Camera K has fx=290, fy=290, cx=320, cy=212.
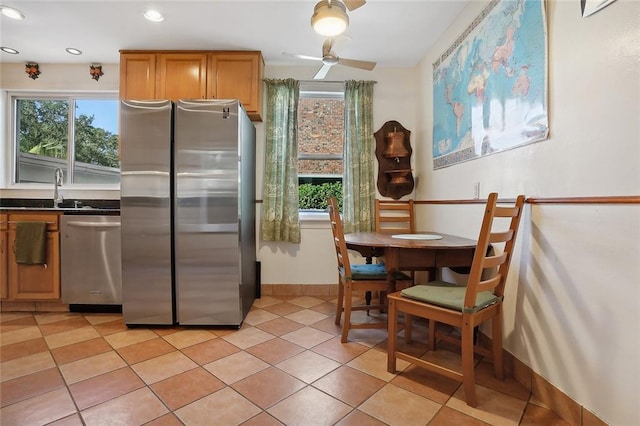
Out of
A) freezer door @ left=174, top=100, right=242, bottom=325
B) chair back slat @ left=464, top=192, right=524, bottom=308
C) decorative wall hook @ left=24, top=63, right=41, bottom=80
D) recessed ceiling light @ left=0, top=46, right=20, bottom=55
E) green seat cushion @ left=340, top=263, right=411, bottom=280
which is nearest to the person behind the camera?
chair back slat @ left=464, top=192, right=524, bottom=308

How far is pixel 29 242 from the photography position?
2559 mm

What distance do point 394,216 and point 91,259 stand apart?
284cm

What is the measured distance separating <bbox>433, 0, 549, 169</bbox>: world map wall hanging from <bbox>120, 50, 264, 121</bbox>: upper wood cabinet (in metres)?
1.76

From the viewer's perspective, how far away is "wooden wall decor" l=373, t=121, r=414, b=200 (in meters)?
3.00

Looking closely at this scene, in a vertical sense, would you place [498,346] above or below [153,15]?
below

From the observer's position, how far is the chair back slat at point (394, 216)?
112 inches

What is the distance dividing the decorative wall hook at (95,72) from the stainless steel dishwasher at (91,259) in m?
1.63

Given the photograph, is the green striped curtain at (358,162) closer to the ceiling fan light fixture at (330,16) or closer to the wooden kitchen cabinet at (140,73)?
the ceiling fan light fixture at (330,16)

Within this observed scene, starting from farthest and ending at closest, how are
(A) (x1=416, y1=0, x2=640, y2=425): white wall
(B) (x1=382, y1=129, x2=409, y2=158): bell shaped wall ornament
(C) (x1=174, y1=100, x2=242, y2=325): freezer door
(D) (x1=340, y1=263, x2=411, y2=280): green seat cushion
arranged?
1. (B) (x1=382, y1=129, x2=409, y2=158): bell shaped wall ornament
2. (C) (x1=174, y1=100, x2=242, y2=325): freezer door
3. (D) (x1=340, y1=263, x2=411, y2=280): green seat cushion
4. (A) (x1=416, y1=0, x2=640, y2=425): white wall

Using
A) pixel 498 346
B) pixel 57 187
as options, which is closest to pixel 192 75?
pixel 57 187

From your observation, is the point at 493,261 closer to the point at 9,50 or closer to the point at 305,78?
the point at 305,78

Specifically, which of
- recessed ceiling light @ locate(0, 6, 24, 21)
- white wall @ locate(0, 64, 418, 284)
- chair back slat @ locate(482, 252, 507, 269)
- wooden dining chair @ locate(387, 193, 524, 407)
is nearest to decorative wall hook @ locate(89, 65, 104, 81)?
white wall @ locate(0, 64, 418, 284)

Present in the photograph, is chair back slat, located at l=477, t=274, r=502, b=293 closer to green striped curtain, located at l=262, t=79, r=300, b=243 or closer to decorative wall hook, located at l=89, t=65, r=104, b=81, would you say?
green striped curtain, located at l=262, t=79, r=300, b=243

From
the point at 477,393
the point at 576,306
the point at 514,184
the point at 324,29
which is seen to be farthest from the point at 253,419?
the point at 324,29
